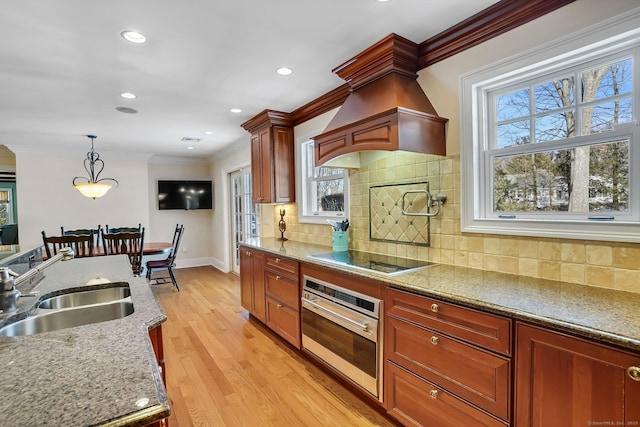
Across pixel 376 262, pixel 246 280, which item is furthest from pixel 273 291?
pixel 376 262

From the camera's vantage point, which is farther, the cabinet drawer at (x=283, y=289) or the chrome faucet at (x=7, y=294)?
the cabinet drawer at (x=283, y=289)

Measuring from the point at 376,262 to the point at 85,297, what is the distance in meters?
1.82

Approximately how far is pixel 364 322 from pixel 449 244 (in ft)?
2.60

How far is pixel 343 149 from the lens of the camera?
2459 millimetres

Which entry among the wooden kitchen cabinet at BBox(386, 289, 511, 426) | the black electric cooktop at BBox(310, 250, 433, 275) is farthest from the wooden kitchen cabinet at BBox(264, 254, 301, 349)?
the wooden kitchen cabinet at BBox(386, 289, 511, 426)

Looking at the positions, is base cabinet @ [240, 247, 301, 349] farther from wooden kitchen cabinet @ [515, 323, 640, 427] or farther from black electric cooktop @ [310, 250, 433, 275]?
wooden kitchen cabinet @ [515, 323, 640, 427]

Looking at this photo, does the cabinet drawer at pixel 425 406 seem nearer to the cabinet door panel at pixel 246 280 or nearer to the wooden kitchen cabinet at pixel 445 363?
the wooden kitchen cabinet at pixel 445 363

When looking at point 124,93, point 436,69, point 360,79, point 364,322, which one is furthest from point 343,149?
point 124,93

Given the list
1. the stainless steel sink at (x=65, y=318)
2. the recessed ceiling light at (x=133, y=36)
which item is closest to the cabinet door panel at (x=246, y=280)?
the stainless steel sink at (x=65, y=318)

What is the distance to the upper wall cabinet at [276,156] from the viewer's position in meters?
3.85

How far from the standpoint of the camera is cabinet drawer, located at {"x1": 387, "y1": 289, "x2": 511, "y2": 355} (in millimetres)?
1395

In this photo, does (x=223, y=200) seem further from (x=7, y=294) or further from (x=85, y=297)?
(x=7, y=294)

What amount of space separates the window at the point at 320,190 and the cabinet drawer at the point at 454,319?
1.52 metres

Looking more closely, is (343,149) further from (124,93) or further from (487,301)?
(124,93)
